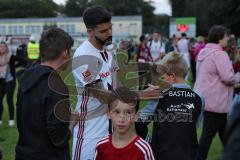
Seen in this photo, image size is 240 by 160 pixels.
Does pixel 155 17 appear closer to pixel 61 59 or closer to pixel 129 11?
pixel 129 11

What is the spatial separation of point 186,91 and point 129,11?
106119 millimetres

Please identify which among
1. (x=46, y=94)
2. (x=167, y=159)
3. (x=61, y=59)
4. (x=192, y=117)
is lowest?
(x=167, y=159)

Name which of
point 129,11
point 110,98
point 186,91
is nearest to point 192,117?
point 186,91

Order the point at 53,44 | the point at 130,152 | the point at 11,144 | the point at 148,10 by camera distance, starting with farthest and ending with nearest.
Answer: the point at 148,10, the point at 11,144, the point at 53,44, the point at 130,152

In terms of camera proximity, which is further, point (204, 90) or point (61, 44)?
point (204, 90)

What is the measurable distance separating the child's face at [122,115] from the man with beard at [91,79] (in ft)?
1.34

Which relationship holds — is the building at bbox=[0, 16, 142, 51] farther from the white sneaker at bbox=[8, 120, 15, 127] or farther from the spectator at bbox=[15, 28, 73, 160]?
the spectator at bbox=[15, 28, 73, 160]

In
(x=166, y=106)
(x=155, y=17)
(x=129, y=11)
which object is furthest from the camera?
(x=155, y=17)

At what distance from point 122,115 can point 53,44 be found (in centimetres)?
74

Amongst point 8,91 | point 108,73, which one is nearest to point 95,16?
point 108,73

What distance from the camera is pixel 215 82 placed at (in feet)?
20.3

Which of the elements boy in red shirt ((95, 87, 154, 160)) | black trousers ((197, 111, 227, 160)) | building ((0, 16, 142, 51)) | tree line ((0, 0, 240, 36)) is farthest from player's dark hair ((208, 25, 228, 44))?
building ((0, 16, 142, 51))

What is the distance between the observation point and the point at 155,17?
127500mm

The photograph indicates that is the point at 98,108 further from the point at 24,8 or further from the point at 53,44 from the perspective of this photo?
the point at 24,8
